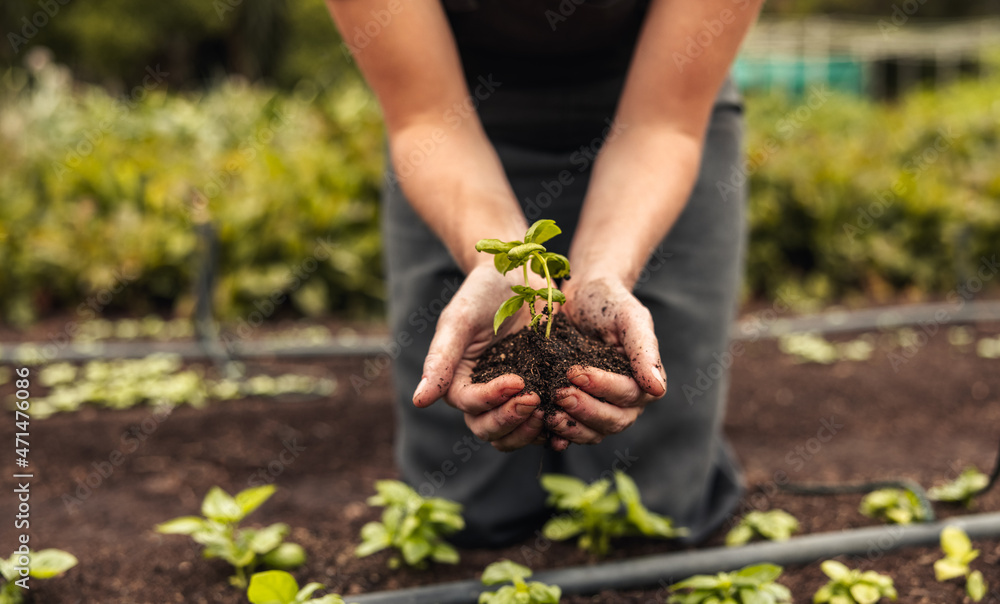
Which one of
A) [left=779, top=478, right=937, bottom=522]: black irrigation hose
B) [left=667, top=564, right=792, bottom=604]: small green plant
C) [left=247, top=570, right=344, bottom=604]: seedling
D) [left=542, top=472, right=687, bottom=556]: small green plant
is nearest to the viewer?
[left=247, top=570, right=344, bottom=604]: seedling

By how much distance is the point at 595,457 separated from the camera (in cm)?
186

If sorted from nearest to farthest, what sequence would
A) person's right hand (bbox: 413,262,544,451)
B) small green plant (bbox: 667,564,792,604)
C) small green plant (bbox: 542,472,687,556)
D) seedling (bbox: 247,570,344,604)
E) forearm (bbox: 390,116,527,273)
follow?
1. person's right hand (bbox: 413,262,544,451)
2. seedling (bbox: 247,570,344,604)
3. small green plant (bbox: 667,564,792,604)
4. forearm (bbox: 390,116,527,273)
5. small green plant (bbox: 542,472,687,556)

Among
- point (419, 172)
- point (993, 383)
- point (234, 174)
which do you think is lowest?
point (993, 383)

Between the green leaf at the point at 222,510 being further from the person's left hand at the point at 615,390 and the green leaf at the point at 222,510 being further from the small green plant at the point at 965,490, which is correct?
the small green plant at the point at 965,490

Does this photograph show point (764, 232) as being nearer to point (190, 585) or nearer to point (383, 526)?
point (383, 526)

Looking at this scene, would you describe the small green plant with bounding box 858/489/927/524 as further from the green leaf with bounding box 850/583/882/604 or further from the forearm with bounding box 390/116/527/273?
the forearm with bounding box 390/116/527/273

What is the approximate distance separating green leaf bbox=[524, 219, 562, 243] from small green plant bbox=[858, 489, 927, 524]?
1058mm

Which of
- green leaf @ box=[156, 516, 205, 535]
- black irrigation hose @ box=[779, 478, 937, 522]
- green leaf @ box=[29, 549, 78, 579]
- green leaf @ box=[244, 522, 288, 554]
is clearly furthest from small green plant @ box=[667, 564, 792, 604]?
green leaf @ box=[29, 549, 78, 579]

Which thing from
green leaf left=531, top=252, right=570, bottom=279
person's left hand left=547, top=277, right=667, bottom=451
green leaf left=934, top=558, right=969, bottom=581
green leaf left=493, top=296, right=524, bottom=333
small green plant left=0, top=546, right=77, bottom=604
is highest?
green leaf left=531, top=252, right=570, bottom=279

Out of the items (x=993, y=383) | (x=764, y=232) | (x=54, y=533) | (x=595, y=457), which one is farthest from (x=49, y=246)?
(x=993, y=383)

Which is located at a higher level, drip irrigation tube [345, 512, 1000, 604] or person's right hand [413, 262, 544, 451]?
person's right hand [413, 262, 544, 451]

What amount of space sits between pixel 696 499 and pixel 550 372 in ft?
2.94

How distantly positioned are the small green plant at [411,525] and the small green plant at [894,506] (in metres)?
0.93

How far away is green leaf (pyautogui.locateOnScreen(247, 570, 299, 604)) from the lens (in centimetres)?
114
